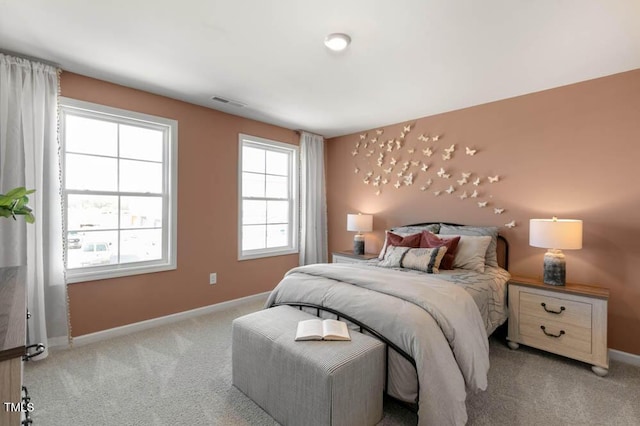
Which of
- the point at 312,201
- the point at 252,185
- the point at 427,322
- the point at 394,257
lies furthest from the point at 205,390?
the point at 312,201

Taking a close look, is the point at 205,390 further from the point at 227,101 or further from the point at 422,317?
the point at 227,101

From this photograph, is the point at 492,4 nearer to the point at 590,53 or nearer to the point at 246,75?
the point at 590,53

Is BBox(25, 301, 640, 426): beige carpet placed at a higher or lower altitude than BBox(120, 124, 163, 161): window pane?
lower

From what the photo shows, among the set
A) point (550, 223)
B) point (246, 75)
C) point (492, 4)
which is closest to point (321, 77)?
point (246, 75)

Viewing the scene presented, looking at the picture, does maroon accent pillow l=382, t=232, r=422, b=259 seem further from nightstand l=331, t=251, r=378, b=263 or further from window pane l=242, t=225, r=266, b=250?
window pane l=242, t=225, r=266, b=250

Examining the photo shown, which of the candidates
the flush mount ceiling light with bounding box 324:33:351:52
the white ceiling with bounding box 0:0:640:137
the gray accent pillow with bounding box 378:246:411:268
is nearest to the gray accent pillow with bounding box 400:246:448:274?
the gray accent pillow with bounding box 378:246:411:268

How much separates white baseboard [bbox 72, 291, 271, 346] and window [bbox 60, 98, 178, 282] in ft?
1.76

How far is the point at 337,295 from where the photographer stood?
2184 millimetres

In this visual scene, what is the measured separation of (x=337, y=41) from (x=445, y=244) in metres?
2.11

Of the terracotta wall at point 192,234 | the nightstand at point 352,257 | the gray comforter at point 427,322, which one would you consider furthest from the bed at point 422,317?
the terracotta wall at point 192,234

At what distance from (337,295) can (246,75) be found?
2121mm

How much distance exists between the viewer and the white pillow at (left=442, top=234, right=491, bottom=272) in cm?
295

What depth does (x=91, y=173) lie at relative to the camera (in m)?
2.97

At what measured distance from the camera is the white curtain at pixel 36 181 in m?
2.46
